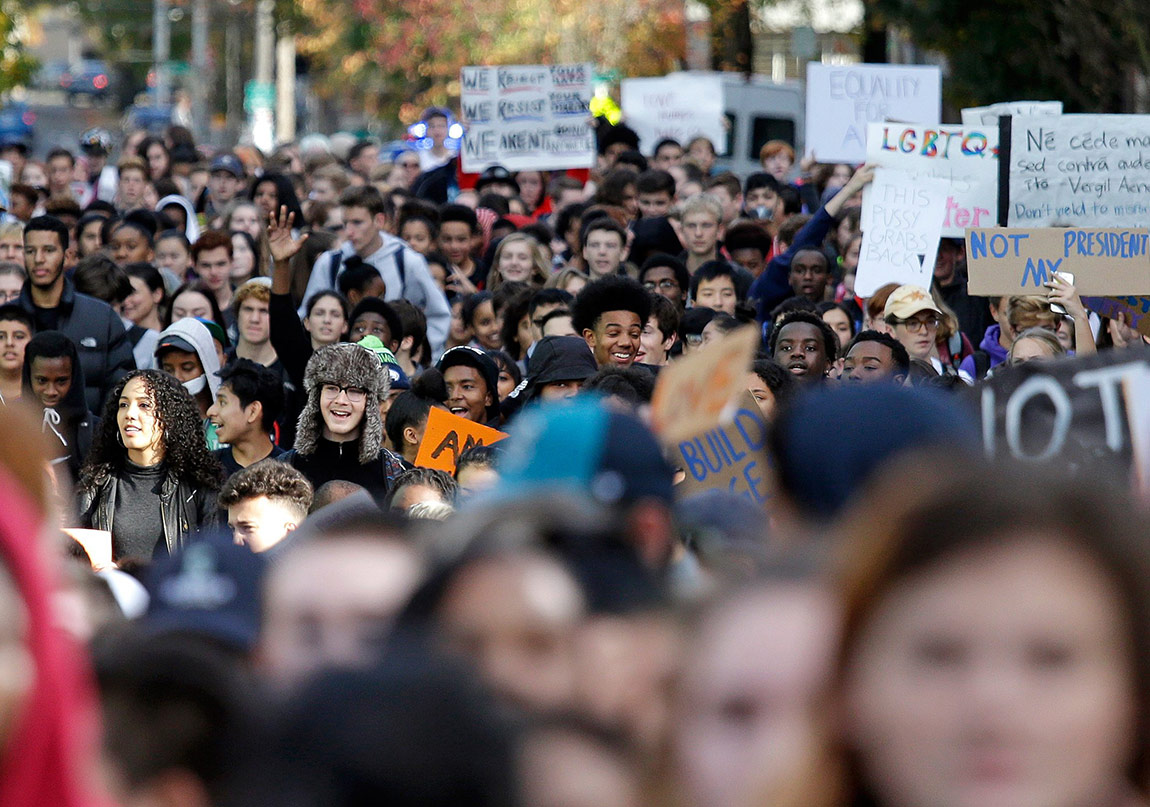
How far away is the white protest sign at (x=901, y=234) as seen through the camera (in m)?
9.81

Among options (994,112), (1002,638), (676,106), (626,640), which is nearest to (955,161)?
(994,112)

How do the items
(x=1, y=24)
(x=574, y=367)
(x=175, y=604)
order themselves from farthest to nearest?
(x=1, y=24) < (x=574, y=367) < (x=175, y=604)

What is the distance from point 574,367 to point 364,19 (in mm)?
41033

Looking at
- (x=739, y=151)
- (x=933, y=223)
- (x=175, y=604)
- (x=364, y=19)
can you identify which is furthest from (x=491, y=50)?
(x=175, y=604)

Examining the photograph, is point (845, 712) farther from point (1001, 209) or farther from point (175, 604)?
point (1001, 209)

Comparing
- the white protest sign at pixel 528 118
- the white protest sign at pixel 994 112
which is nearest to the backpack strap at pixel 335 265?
the white protest sign at pixel 994 112

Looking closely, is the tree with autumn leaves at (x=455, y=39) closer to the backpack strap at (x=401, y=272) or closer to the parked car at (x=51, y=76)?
the parked car at (x=51, y=76)

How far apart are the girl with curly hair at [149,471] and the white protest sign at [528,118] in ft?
28.2

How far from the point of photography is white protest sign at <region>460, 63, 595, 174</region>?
1574 cm

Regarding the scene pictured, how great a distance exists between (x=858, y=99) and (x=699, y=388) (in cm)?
1300

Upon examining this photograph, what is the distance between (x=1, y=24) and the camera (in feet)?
99.5

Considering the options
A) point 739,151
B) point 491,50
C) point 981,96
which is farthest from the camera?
point 491,50

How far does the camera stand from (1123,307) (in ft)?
25.4

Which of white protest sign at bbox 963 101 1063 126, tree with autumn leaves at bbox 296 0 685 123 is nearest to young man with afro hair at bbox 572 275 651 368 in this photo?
white protest sign at bbox 963 101 1063 126
